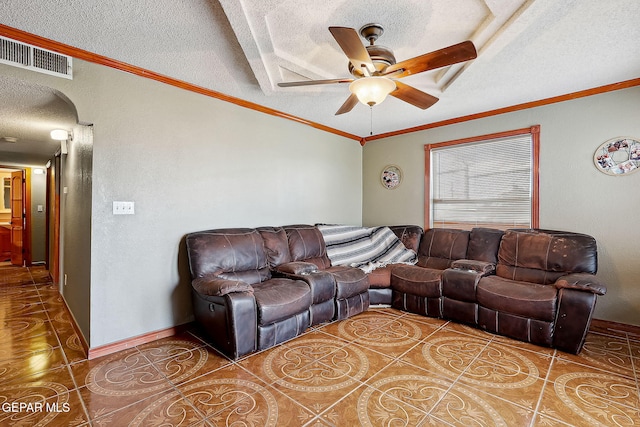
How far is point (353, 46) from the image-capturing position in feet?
6.08

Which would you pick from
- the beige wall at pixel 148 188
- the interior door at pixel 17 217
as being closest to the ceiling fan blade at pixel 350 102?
the beige wall at pixel 148 188

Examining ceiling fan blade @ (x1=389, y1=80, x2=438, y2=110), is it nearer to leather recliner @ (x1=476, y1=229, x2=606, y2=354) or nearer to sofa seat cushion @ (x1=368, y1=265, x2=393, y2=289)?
leather recliner @ (x1=476, y1=229, x2=606, y2=354)

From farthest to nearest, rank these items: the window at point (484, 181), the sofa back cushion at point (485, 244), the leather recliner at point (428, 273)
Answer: the window at point (484, 181) < the sofa back cushion at point (485, 244) < the leather recliner at point (428, 273)

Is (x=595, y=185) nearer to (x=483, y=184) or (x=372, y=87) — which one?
(x=483, y=184)

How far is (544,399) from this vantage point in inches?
76.6

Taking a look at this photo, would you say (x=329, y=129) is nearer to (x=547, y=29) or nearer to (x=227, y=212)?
(x=227, y=212)

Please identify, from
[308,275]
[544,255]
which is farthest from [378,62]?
[544,255]

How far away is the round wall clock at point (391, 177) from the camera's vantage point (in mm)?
4855

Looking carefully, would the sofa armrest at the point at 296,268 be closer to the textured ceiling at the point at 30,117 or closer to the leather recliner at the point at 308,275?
the leather recliner at the point at 308,275

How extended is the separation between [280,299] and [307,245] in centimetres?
121

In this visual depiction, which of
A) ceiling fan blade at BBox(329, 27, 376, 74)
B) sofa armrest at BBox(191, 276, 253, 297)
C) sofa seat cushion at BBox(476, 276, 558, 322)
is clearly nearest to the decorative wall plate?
sofa seat cushion at BBox(476, 276, 558, 322)

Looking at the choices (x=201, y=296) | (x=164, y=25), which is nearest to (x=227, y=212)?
(x=201, y=296)

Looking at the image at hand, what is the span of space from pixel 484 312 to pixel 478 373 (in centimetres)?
91

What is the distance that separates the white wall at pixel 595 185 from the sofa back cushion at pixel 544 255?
265mm
